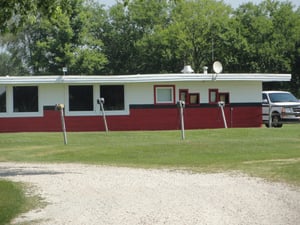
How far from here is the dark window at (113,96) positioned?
98.0ft

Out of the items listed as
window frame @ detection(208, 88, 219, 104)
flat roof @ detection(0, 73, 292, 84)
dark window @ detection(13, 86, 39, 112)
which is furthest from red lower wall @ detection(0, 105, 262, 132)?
flat roof @ detection(0, 73, 292, 84)

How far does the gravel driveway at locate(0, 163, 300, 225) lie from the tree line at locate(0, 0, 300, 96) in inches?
1493

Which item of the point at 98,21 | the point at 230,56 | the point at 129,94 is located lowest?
the point at 129,94

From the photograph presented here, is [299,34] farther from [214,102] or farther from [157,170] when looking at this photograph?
[157,170]

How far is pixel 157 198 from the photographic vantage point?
10531 millimetres

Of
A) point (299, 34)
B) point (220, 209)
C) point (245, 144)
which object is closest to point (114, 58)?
point (299, 34)

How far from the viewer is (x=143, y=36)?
Result: 60.9m

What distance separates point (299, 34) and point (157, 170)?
44.3 m

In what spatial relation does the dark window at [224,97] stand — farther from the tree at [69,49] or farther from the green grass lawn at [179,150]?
the tree at [69,49]

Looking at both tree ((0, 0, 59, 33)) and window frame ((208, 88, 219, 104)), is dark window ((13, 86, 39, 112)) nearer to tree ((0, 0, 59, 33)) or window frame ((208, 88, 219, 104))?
window frame ((208, 88, 219, 104))

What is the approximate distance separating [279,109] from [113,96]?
8.18 meters

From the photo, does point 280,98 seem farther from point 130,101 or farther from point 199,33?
point 199,33

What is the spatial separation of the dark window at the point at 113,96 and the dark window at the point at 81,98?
60cm

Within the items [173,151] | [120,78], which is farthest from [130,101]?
[173,151]
